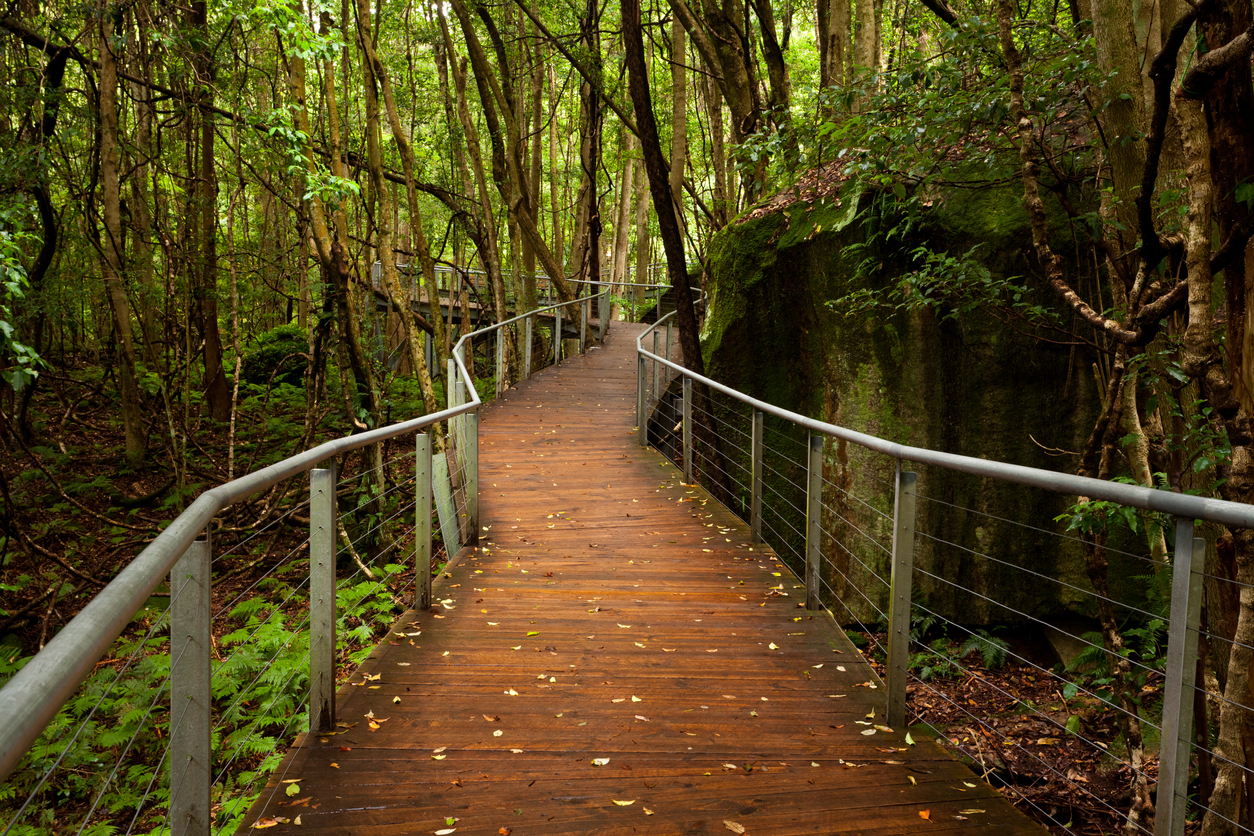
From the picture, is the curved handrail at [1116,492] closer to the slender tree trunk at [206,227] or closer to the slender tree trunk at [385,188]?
the slender tree trunk at [385,188]

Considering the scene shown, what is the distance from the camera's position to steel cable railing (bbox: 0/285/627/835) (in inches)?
54.1

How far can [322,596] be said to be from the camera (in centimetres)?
316

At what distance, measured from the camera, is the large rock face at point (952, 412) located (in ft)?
24.2

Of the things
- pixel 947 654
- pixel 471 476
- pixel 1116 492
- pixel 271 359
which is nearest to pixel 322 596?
pixel 1116 492

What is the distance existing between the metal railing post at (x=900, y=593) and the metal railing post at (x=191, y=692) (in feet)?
7.71

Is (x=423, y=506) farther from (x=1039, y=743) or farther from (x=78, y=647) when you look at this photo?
(x=1039, y=743)

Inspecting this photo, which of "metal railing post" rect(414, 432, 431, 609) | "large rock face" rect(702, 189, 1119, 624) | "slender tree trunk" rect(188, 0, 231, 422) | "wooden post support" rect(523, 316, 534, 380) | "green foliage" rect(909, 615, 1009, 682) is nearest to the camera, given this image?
"metal railing post" rect(414, 432, 431, 609)

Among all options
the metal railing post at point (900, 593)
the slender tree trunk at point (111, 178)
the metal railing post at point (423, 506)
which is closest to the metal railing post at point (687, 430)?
the metal railing post at point (423, 506)

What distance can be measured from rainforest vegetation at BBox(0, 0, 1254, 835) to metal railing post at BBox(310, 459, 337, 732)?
0.74 feet

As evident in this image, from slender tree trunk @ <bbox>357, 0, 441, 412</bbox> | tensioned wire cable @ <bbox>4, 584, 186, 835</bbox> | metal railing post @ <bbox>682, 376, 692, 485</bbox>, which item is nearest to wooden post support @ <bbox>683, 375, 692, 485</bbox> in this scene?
metal railing post @ <bbox>682, 376, 692, 485</bbox>

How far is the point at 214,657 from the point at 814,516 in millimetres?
5545

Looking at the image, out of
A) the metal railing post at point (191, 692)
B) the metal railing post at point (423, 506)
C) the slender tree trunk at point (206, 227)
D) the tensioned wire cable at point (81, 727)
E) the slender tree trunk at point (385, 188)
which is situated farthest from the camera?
the slender tree trunk at point (385, 188)

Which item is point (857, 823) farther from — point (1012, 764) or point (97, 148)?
point (97, 148)

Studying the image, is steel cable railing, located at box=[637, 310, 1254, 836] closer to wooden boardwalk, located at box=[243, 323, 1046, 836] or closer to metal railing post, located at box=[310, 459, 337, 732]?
wooden boardwalk, located at box=[243, 323, 1046, 836]
